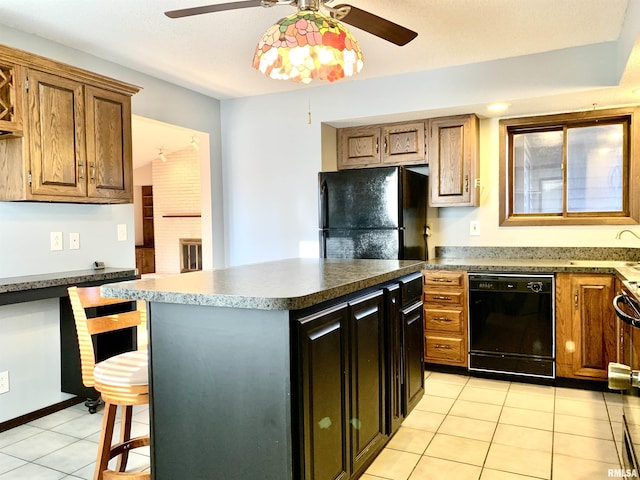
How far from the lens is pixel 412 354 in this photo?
8.92ft

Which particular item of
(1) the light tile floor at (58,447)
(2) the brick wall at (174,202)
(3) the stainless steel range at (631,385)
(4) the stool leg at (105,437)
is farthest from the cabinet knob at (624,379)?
(2) the brick wall at (174,202)

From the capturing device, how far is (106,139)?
10.1ft

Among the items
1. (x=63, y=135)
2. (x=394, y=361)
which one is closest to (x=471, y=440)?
(x=394, y=361)

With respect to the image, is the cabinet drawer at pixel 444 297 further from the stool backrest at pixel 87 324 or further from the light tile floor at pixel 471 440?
the stool backrest at pixel 87 324

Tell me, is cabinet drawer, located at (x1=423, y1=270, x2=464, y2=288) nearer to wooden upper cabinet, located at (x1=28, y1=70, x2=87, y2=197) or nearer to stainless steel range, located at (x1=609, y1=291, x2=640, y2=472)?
stainless steel range, located at (x1=609, y1=291, x2=640, y2=472)

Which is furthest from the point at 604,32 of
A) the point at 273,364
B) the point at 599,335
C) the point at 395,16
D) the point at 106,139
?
the point at 106,139

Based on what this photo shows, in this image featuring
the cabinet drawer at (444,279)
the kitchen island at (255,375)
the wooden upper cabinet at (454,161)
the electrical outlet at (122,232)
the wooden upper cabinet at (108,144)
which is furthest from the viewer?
the wooden upper cabinet at (454,161)

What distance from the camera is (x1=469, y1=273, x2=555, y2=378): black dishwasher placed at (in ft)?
11.2

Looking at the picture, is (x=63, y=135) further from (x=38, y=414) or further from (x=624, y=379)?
(x=624, y=379)

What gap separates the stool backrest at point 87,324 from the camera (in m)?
1.94

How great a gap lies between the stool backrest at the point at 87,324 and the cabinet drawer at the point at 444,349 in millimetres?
2459

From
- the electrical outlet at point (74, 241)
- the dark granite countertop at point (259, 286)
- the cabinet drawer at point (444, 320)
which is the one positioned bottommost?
the cabinet drawer at point (444, 320)

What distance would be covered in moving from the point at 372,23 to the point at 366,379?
1.56 m

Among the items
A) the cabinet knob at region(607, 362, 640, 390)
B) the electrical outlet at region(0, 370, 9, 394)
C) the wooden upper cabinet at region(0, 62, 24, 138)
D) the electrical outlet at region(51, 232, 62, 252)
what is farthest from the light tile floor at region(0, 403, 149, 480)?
the cabinet knob at region(607, 362, 640, 390)
